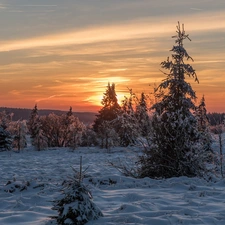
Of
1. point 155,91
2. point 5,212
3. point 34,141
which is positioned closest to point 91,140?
point 34,141

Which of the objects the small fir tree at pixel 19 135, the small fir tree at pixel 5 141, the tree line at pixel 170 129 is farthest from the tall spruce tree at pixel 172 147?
the small fir tree at pixel 19 135

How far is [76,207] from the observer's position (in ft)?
18.2

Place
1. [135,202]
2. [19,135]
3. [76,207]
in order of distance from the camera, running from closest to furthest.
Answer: [76,207]
[135,202]
[19,135]

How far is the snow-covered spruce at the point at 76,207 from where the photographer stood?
551 centimetres

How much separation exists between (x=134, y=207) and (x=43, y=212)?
1.76 meters

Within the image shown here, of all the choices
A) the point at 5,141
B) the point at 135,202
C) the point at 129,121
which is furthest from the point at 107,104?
the point at 135,202

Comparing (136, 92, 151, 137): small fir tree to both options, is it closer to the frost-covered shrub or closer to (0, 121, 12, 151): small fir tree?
the frost-covered shrub

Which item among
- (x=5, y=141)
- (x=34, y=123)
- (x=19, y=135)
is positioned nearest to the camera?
(x=5, y=141)

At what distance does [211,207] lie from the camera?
658cm

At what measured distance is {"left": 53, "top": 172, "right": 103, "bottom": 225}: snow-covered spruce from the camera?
551 centimetres

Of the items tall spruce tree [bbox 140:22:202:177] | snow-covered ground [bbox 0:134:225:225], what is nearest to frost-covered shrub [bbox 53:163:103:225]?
snow-covered ground [bbox 0:134:225:225]

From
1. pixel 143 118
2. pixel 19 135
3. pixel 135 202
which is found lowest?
pixel 135 202

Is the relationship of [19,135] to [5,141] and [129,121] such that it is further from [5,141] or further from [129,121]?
[129,121]

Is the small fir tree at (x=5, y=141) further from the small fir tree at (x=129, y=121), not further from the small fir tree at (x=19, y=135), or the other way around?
the small fir tree at (x=129, y=121)
